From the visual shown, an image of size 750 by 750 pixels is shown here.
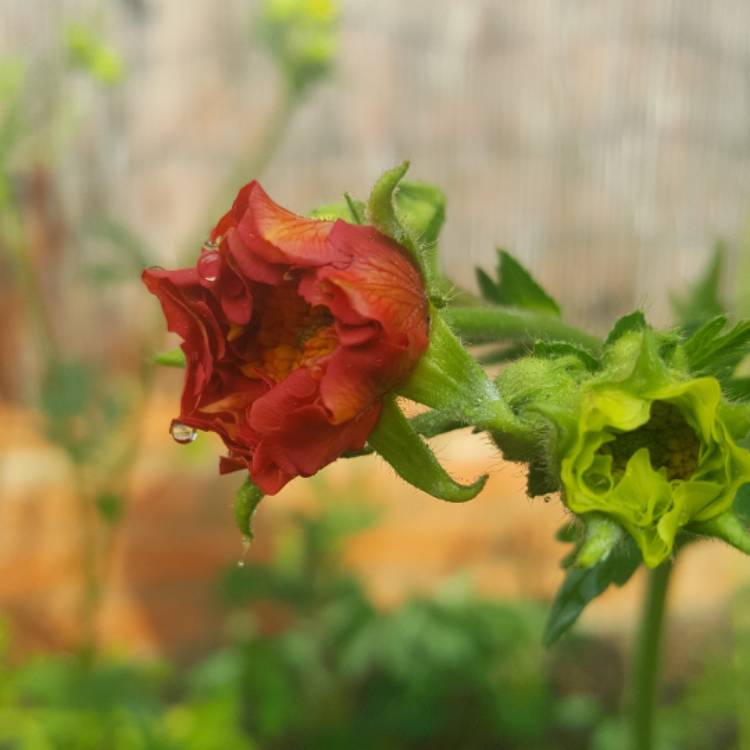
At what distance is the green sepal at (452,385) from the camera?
93 cm

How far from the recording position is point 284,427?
33.9 inches

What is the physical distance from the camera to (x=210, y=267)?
3.07ft

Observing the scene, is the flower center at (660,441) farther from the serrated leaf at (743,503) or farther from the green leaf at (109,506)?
the green leaf at (109,506)

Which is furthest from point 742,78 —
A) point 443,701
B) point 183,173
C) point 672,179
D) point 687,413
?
point 687,413

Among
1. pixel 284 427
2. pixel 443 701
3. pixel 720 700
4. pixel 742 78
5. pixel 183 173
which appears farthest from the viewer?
pixel 183 173

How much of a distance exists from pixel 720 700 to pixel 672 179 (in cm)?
201

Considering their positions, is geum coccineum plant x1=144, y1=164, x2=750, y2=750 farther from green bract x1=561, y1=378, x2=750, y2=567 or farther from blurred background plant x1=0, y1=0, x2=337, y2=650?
blurred background plant x1=0, y1=0, x2=337, y2=650

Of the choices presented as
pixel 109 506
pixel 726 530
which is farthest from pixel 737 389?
pixel 109 506

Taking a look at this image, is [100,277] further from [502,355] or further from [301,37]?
[502,355]

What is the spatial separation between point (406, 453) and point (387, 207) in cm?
23

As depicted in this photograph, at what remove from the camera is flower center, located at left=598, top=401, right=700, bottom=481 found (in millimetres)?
889

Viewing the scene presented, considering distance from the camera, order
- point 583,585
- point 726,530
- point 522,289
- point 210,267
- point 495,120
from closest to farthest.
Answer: point 726,530
point 210,267
point 583,585
point 522,289
point 495,120

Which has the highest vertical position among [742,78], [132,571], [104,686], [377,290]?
[742,78]

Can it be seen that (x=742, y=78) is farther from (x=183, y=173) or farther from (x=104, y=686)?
(x=104, y=686)
